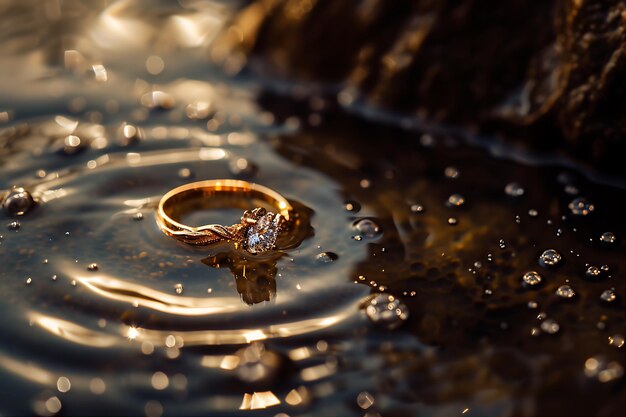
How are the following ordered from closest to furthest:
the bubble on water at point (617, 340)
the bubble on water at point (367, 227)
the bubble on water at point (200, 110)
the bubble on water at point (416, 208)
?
the bubble on water at point (617, 340)
the bubble on water at point (367, 227)
the bubble on water at point (416, 208)
the bubble on water at point (200, 110)

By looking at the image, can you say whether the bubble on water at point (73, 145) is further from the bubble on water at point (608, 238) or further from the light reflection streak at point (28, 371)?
the bubble on water at point (608, 238)

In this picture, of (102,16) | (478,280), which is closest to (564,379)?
(478,280)

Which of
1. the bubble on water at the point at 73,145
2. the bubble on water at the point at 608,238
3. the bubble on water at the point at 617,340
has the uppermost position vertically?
the bubble on water at the point at 73,145

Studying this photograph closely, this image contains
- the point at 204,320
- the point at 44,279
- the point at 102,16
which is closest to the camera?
the point at 204,320

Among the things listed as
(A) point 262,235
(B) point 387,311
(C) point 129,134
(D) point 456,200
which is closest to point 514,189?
(D) point 456,200

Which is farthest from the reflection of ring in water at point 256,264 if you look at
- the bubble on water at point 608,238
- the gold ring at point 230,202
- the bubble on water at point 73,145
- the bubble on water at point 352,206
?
the bubble on water at point 608,238

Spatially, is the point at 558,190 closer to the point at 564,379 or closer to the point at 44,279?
the point at 564,379

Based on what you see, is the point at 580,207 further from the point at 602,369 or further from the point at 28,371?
the point at 28,371
